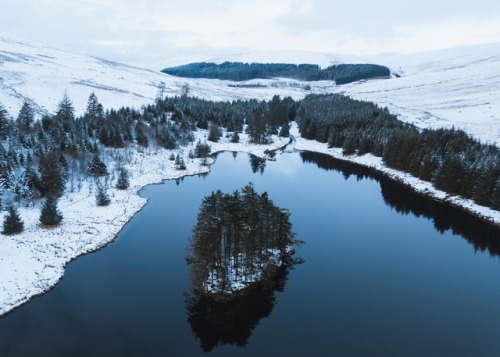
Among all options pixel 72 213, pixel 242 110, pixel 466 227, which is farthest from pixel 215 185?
pixel 242 110

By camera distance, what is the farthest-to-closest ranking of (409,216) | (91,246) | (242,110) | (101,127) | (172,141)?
(242,110) < (172,141) < (101,127) < (409,216) < (91,246)

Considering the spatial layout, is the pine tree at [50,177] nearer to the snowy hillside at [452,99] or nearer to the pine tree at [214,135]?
the pine tree at [214,135]

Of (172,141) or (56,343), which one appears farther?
(172,141)

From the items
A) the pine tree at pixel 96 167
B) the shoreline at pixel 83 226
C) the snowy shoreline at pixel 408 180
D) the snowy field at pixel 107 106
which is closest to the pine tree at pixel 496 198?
the snowy shoreline at pixel 408 180

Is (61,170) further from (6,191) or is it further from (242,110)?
(242,110)

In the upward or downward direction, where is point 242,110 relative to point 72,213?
upward

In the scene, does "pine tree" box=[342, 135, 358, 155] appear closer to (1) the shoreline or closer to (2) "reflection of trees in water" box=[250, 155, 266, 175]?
(1) the shoreline

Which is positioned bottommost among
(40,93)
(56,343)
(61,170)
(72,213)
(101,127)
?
(56,343)
